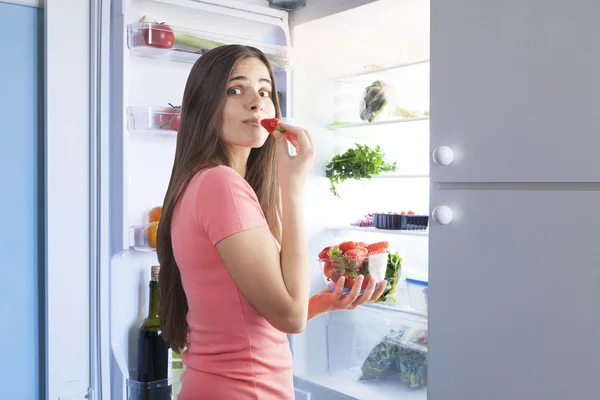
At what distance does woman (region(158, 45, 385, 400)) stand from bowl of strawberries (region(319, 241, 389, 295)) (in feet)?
0.81

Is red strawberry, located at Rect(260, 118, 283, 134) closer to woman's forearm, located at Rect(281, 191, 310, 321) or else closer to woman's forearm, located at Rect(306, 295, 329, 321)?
woman's forearm, located at Rect(281, 191, 310, 321)

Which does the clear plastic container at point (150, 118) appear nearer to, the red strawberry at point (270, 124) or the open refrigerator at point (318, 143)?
the open refrigerator at point (318, 143)

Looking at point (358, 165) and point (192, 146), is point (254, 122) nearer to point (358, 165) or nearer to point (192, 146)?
point (192, 146)

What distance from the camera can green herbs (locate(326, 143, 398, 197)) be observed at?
1985 mm

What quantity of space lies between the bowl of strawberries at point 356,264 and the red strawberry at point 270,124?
321mm

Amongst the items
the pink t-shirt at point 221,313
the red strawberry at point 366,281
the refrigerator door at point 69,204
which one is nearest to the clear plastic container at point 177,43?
the refrigerator door at point 69,204

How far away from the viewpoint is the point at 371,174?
2.02m

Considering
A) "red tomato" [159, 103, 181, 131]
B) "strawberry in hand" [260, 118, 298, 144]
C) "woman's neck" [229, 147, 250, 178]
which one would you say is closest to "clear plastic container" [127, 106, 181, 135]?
"red tomato" [159, 103, 181, 131]

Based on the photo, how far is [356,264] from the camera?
130 cm

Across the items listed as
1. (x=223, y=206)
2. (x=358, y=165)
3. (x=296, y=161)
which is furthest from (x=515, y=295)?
(x=358, y=165)

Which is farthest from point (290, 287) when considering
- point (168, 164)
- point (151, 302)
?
point (168, 164)

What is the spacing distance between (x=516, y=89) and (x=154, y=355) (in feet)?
3.62

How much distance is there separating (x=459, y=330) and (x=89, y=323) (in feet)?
3.13

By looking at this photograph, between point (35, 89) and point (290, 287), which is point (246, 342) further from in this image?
point (35, 89)
